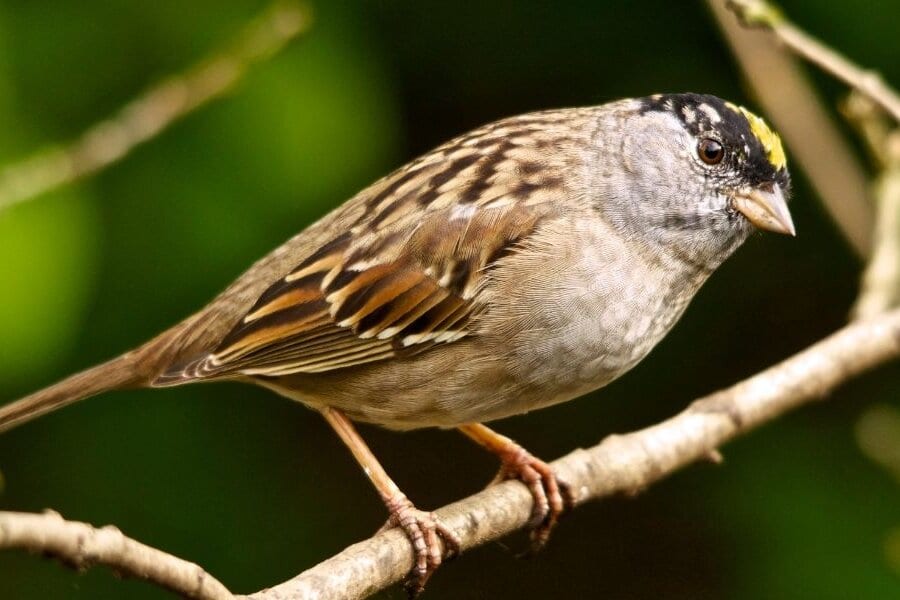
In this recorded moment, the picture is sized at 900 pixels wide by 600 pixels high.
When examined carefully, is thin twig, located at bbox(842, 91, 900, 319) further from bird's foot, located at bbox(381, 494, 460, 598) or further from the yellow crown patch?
bird's foot, located at bbox(381, 494, 460, 598)

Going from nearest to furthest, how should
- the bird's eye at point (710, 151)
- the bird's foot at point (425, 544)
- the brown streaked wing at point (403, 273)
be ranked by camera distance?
the bird's foot at point (425, 544), the brown streaked wing at point (403, 273), the bird's eye at point (710, 151)

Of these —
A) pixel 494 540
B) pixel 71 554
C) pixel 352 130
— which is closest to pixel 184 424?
pixel 352 130

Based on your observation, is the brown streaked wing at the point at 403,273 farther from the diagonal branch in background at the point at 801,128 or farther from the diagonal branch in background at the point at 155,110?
the diagonal branch in background at the point at 801,128

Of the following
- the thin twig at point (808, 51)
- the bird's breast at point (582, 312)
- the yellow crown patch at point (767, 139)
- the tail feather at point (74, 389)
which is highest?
the tail feather at point (74, 389)

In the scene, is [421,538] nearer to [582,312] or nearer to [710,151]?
[582,312]

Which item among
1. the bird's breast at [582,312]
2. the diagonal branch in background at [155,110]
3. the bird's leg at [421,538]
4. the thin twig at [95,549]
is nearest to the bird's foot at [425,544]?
the bird's leg at [421,538]

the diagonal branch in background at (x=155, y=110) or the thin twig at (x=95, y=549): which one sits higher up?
the diagonal branch in background at (x=155, y=110)

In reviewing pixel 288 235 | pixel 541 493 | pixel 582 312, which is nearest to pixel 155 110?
pixel 288 235

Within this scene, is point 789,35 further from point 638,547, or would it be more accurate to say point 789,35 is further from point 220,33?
point 638,547
